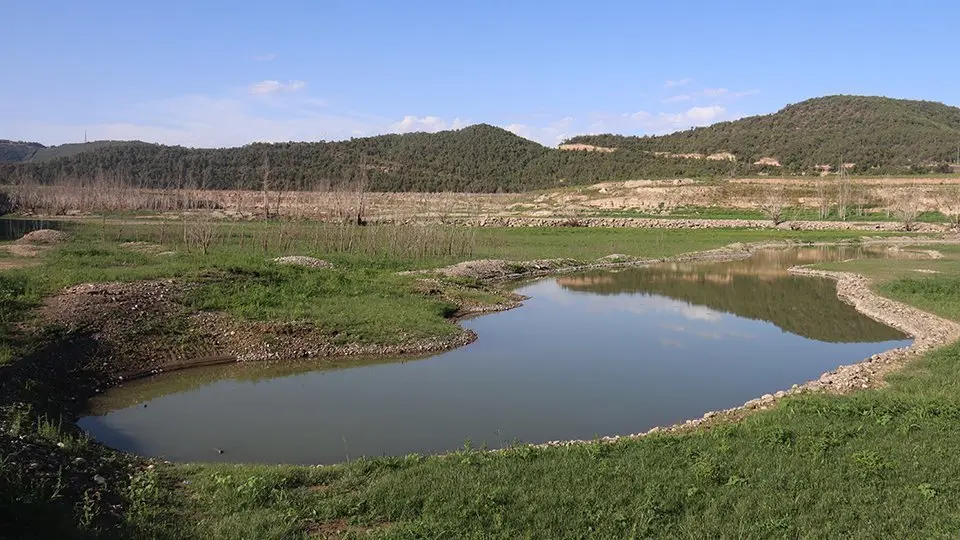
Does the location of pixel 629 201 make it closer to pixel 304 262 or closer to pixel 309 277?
pixel 304 262

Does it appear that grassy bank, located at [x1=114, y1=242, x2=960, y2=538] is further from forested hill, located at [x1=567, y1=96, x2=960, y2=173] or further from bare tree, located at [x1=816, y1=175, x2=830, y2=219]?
forested hill, located at [x1=567, y1=96, x2=960, y2=173]

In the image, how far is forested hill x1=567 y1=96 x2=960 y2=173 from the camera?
10844 centimetres

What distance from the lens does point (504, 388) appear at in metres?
15.4

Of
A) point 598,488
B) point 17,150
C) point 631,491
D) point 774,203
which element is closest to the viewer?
point 631,491

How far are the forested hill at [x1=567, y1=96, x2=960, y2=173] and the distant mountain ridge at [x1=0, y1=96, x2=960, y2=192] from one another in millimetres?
270

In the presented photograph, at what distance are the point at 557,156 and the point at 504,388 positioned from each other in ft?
424

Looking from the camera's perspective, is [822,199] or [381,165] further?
[381,165]

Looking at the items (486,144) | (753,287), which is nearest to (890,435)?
(753,287)

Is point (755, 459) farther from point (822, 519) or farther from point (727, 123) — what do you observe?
point (727, 123)

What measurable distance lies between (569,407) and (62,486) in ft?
30.1

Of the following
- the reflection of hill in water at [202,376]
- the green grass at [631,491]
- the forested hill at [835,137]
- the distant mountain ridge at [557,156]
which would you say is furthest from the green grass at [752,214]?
the green grass at [631,491]

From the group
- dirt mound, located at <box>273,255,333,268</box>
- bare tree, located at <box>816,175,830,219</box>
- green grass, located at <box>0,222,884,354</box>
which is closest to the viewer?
green grass, located at <box>0,222,884,354</box>

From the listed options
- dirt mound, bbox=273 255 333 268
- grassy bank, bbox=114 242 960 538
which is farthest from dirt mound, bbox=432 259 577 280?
grassy bank, bbox=114 242 960 538

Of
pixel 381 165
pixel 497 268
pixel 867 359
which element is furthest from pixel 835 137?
pixel 867 359
